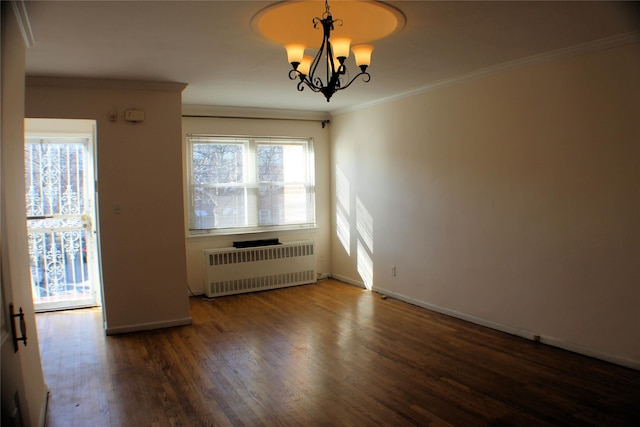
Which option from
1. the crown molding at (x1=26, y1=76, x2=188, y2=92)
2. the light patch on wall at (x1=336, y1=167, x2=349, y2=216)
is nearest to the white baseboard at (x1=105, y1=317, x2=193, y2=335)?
the crown molding at (x1=26, y1=76, x2=188, y2=92)

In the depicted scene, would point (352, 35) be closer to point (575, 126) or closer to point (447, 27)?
point (447, 27)

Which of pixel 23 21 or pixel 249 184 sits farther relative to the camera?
pixel 249 184

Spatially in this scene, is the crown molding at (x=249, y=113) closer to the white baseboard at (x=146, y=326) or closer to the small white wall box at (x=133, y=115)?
the small white wall box at (x=133, y=115)

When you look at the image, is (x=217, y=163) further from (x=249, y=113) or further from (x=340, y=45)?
(x=340, y=45)

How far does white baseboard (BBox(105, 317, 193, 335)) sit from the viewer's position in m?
4.30

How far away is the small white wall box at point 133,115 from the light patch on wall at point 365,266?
121 inches

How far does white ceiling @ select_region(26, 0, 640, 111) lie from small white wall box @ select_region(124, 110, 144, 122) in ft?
0.99

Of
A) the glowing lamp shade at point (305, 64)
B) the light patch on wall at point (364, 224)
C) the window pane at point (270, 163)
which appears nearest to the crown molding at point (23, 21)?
the glowing lamp shade at point (305, 64)

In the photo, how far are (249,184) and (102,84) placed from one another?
90.0 inches

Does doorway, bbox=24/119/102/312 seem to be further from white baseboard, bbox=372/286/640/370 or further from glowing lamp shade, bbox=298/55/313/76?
white baseboard, bbox=372/286/640/370

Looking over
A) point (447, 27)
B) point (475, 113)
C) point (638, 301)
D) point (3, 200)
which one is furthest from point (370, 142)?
point (3, 200)

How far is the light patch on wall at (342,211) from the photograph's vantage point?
20.5 feet

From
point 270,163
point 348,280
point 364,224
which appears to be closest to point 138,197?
point 270,163

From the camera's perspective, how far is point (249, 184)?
6020 mm
